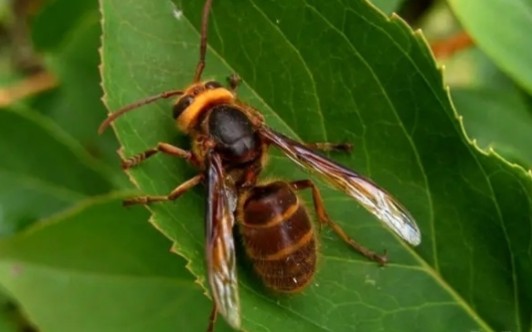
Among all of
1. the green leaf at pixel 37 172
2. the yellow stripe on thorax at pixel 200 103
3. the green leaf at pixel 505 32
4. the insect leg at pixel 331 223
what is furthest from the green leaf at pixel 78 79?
the green leaf at pixel 505 32

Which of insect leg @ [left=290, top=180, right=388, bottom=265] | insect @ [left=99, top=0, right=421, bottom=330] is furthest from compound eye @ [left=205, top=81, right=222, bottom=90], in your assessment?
insect leg @ [left=290, top=180, right=388, bottom=265]

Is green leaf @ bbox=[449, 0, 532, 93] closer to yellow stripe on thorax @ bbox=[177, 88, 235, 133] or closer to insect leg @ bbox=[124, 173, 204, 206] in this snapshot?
yellow stripe on thorax @ bbox=[177, 88, 235, 133]

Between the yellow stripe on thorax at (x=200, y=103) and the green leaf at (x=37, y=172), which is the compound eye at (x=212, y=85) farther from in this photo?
the green leaf at (x=37, y=172)

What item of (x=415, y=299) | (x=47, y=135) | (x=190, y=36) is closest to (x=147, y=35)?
(x=190, y=36)

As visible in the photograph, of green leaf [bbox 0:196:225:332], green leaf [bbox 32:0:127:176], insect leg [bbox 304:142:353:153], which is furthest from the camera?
green leaf [bbox 32:0:127:176]

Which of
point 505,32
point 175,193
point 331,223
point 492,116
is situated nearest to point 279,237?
point 331,223

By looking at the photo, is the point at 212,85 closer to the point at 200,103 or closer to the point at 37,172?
the point at 200,103
